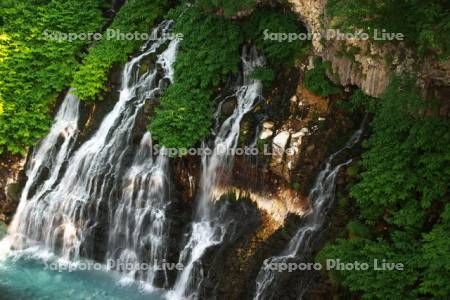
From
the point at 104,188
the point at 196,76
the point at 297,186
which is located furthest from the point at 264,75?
the point at 104,188

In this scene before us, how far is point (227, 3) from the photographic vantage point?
12344 millimetres

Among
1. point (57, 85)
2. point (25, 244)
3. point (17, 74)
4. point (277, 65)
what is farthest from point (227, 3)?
point (25, 244)

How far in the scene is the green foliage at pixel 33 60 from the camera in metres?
15.3

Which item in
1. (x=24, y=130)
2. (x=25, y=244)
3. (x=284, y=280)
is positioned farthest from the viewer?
(x=24, y=130)

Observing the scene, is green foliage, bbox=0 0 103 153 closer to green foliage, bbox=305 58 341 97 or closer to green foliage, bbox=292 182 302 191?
green foliage, bbox=305 58 341 97

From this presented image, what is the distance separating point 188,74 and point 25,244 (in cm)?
633

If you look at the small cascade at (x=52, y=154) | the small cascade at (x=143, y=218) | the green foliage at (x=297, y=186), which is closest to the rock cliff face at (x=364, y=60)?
the green foliage at (x=297, y=186)

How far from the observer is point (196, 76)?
44.0 feet

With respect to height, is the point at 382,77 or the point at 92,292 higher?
the point at 382,77

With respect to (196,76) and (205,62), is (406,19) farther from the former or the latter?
(196,76)

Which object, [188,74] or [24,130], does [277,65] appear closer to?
[188,74]

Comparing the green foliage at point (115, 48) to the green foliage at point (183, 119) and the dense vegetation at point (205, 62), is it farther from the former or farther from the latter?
the green foliage at point (183, 119)

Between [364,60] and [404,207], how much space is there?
2.94m

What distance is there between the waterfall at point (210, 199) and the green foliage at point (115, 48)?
424cm
